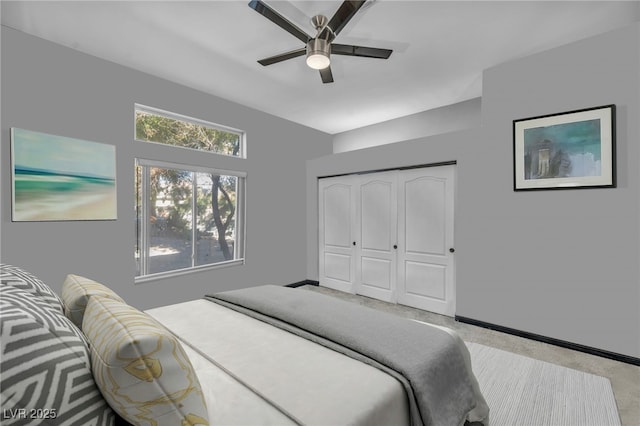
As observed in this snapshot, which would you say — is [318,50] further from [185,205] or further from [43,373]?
[185,205]

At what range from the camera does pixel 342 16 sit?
1928 millimetres

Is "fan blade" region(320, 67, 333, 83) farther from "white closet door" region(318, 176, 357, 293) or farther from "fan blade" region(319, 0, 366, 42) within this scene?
"white closet door" region(318, 176, 357, 293)

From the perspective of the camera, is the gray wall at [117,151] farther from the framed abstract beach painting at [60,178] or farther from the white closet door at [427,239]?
the white closet door at [427,239]

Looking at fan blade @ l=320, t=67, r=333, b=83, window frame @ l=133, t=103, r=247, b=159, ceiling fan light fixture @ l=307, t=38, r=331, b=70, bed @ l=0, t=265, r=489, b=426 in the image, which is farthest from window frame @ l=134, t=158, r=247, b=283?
ceiling fan light fixture @ l=307, t=38, r=331, b=70

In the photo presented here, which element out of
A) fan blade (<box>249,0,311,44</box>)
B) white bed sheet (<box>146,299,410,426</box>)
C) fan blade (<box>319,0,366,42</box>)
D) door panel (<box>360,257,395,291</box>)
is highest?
fan blade (<box>249,0,311,44</box>)

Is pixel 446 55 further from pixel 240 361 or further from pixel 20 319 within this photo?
pixel 20 319

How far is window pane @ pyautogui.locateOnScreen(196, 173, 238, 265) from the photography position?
12.5 ft

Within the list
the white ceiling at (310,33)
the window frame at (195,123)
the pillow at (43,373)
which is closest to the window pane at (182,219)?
the window frame at (195,123)

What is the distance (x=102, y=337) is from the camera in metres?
0.82

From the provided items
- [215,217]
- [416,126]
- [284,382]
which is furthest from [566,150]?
[215,217]

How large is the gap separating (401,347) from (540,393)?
4.75 ft

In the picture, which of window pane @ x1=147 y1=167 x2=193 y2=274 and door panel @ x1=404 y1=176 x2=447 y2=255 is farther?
door panel @ x1=404 y1=176 x2=447 y2=255

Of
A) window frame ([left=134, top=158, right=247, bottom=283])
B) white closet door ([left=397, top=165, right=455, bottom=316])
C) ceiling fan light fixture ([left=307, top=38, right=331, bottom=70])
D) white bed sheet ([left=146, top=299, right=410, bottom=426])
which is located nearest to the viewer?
white bed sheet ([left=146, top=299, right=410, bottom=426])

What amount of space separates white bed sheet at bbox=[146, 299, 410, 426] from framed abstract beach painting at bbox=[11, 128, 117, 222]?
198cm
